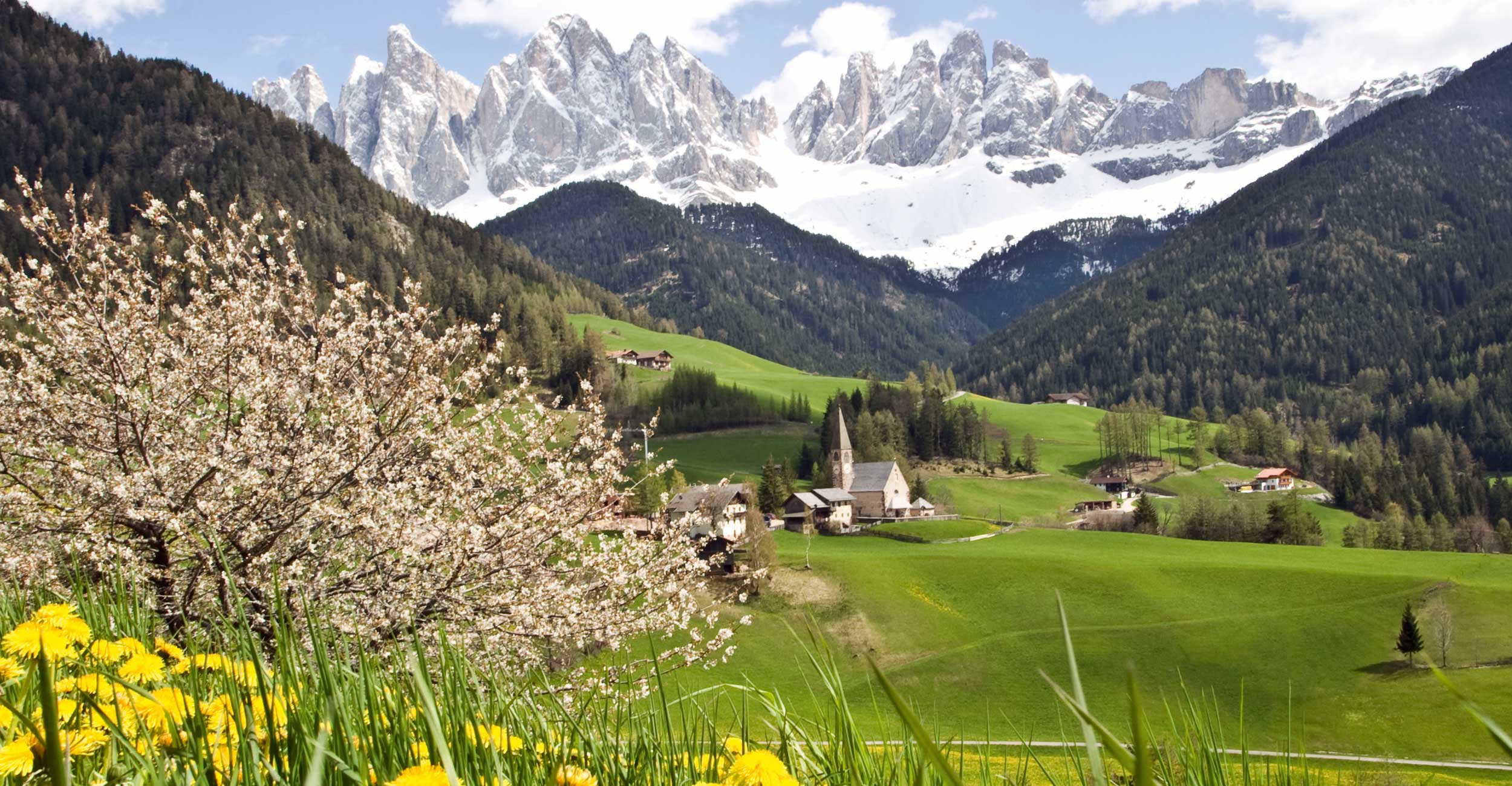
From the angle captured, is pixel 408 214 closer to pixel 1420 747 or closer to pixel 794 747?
pixel 1420 747

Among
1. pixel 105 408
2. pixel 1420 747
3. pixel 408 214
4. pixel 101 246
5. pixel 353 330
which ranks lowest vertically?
pixel 1420 747

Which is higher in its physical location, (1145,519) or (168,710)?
(168,710)

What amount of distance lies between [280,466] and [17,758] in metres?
10.4

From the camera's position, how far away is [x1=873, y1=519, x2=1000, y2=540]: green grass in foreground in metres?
86.2

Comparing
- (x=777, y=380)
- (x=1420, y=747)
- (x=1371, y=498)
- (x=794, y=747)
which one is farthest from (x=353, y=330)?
(x=777, y=380)

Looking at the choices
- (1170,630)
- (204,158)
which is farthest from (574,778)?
(204,158)

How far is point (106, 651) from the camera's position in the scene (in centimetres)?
346

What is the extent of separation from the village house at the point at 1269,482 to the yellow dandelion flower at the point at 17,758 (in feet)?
457

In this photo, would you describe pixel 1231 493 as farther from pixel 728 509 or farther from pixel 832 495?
pixel 728 509

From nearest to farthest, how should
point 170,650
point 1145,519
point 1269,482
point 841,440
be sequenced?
1. point 170,650
2. point 1145,519
3. point 841,440
4. point 1269,482

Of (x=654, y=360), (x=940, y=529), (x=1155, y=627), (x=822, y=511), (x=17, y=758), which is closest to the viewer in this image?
(x=17, y=758)

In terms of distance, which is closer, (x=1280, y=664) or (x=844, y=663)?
(x=1280, y=664)

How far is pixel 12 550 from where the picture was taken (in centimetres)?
1098

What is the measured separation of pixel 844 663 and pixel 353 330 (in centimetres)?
4762
